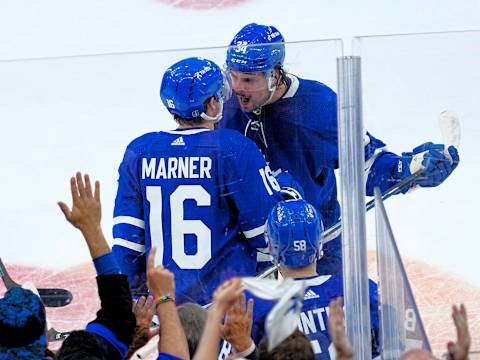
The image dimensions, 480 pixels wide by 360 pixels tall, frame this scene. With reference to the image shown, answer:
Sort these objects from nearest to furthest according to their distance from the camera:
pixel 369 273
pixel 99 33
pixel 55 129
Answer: pixel 369 273 → pixel 55 129 → pixel 99 33

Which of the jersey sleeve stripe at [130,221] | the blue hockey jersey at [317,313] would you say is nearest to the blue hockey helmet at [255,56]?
the jersey sleeve stripe at [130,221]

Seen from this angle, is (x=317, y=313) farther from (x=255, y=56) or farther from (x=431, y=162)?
(x=255, y=56)

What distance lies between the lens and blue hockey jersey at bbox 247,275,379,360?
3641mm

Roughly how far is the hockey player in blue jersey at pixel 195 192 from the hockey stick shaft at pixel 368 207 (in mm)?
69

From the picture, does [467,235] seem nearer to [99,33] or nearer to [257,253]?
[257,253]

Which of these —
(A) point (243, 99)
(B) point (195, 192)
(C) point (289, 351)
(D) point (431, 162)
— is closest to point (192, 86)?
(A) point (243, 99)

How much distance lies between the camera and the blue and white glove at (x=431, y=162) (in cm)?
394

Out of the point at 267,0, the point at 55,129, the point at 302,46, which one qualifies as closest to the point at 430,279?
the point at 302,46

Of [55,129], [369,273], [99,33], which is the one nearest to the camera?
[369,273]

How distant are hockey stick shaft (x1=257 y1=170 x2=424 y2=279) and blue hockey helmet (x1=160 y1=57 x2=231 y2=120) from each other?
54 centimetres

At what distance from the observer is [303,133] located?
13.0 ft

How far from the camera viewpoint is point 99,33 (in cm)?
684

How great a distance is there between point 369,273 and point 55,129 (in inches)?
45.4

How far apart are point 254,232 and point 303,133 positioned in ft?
1.17
